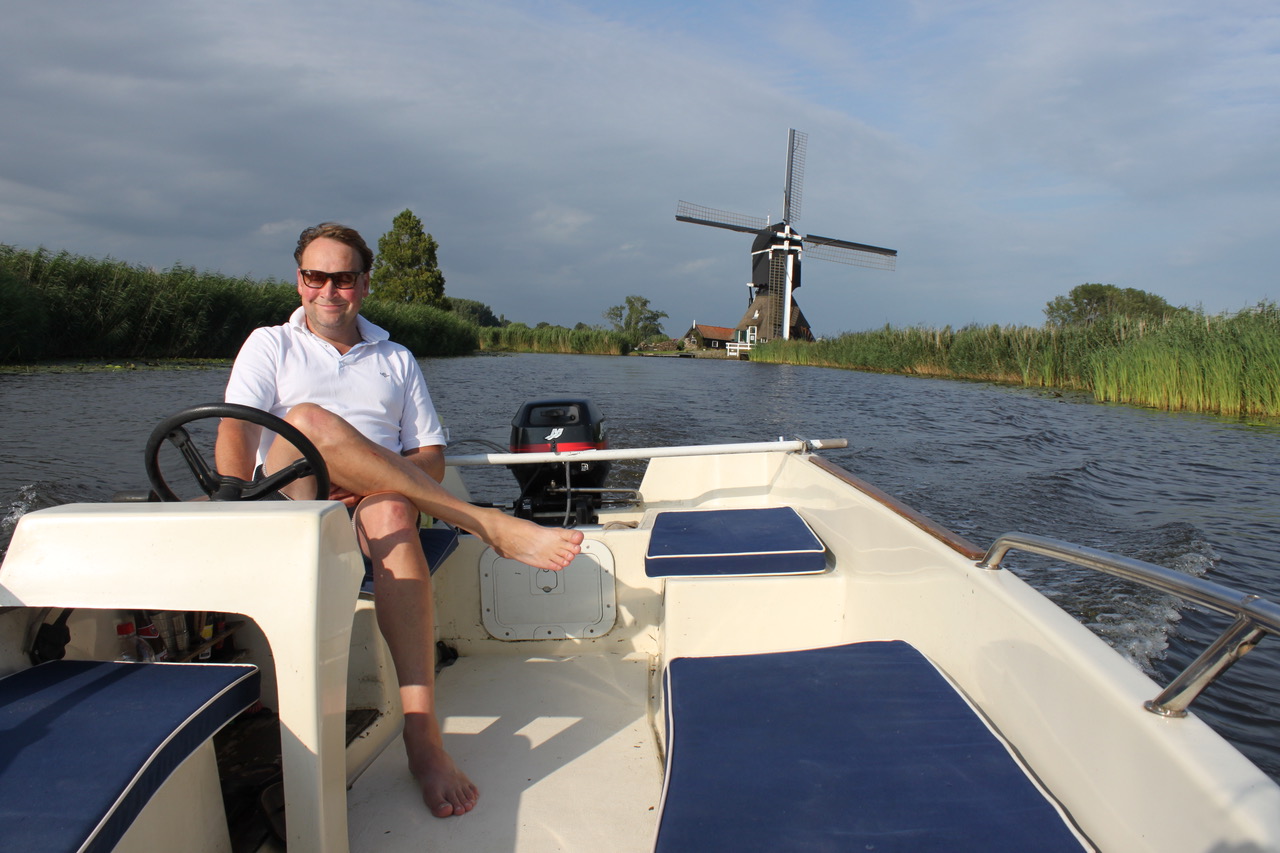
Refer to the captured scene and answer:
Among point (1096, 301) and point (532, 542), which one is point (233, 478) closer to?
point (532, 542)

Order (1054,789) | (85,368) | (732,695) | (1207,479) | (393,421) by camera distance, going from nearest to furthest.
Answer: (1054,789)
(732,695)
(393,421)
(1207,479)
(85,368)

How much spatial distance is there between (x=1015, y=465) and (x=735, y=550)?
6.37 m

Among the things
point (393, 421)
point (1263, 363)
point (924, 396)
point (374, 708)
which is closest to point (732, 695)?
point (374, 708)

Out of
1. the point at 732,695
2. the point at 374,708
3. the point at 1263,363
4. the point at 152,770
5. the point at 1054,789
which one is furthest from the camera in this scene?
the point at 1263,363

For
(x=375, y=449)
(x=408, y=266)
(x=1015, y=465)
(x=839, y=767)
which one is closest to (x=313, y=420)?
(x=375, y=449)

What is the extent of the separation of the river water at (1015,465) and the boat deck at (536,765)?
158 centimetres

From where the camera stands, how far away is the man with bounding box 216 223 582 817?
1665 millimetres

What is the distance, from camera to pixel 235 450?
1.81 m

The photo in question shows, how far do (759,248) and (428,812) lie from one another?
39333mm

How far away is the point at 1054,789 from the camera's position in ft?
4.08

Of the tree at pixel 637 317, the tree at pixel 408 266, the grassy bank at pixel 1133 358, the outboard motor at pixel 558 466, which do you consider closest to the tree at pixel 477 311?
the tree at pixel 637 317

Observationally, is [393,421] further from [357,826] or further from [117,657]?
[357,826]

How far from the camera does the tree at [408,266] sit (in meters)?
30.3

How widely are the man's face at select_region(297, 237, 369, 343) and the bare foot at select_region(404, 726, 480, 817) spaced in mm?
1131
